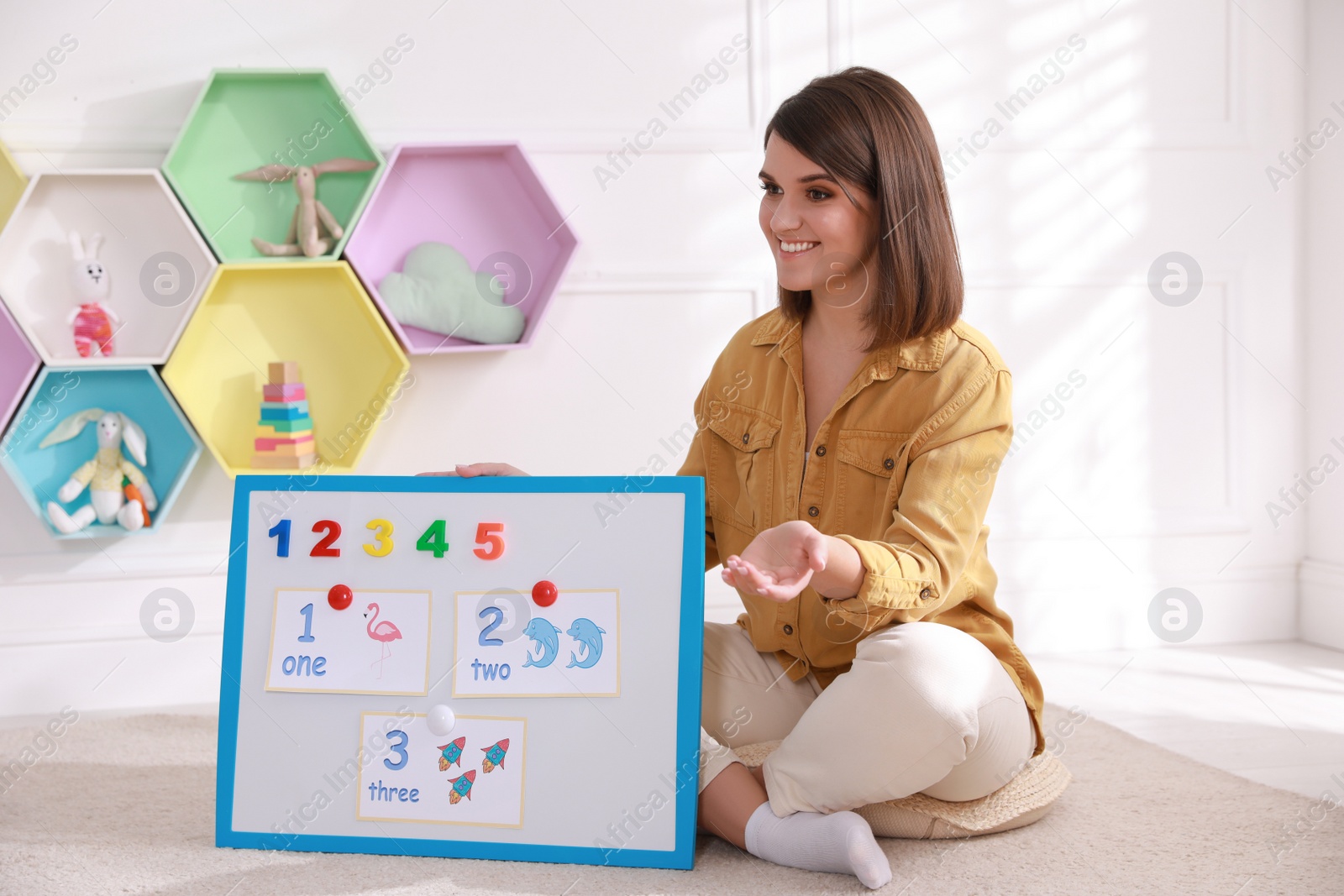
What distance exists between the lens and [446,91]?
6.47 feet

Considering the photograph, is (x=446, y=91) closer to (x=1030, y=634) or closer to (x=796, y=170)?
(x=796, y=170)

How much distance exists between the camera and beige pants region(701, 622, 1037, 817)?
1067 millimetres

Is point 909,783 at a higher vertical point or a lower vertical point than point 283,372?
lower

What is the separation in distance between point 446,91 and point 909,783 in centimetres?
150

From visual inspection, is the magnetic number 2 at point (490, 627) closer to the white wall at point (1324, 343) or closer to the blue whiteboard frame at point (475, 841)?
the blue whiteboard frame at point (475, 841)

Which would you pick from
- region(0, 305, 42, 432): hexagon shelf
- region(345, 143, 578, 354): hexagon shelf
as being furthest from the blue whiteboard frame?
region(0, 305, 42, 432): hexagon shelf

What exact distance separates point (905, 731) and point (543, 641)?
39cm

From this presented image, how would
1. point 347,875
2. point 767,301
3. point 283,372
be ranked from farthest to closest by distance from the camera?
1. point 767,301
2. point 283,372
3. point 347,875

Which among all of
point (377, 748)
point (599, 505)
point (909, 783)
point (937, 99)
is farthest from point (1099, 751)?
point (937, 99)

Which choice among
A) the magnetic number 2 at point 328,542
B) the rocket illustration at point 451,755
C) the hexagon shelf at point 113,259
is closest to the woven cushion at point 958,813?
the rocket illustration at point 451,755

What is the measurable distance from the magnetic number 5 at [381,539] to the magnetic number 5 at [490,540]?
0.10 m

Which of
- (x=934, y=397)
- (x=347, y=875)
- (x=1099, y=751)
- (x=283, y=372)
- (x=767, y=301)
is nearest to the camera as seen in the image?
(x=347, y=875)

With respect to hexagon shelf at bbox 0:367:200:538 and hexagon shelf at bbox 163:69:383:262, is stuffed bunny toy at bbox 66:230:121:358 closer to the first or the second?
hexagon shelf at bbox 0:367:200:538

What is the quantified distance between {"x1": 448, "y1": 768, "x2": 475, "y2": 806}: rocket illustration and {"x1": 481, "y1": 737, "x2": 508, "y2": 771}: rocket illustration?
2cm
